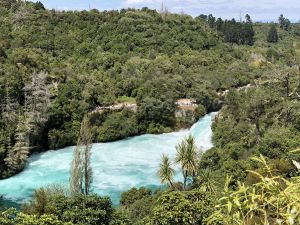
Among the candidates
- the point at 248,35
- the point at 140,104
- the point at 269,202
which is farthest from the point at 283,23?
the point at 269,202

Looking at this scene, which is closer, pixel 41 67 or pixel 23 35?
pixel 41 67

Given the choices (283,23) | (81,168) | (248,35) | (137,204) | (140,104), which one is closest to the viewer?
(137,204)

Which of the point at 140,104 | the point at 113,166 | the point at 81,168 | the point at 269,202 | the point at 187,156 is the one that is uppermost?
the point at 269,202

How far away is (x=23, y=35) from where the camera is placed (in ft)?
143

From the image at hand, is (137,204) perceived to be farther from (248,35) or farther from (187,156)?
(248,35)

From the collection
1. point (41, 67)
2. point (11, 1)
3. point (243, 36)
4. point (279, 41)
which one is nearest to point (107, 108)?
point (41, 67)

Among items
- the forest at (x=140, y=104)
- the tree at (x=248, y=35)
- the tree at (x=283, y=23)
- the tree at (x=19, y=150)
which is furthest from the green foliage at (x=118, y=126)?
the tree at (x=283, y=23)

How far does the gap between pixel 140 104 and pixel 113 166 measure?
10444 mm

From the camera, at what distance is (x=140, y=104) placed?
38.4 meters

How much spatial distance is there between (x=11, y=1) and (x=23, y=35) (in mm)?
9620

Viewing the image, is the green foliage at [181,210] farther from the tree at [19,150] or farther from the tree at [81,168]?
the tree at [19,150]

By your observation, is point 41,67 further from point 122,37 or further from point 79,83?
point 122,37

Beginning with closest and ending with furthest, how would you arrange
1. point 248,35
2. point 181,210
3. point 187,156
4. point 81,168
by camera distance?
point 181,210
point 187,156
point 81,168
point 248,35

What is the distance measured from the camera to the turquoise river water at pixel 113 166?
991 inches
